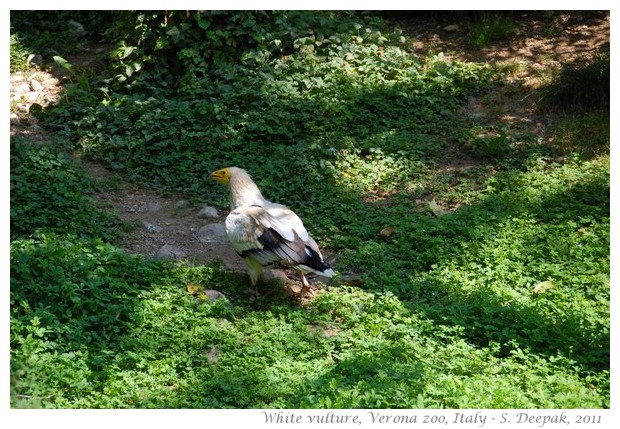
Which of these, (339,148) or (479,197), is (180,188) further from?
(479,197)

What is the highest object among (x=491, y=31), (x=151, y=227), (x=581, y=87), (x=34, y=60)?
(x=491, y=31)

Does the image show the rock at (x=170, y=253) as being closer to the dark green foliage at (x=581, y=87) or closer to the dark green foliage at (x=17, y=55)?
the dark green foliage at (x=17, y=55)

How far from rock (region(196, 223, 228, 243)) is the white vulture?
0.75m

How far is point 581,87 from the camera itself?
966cm

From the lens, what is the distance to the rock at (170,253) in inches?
289

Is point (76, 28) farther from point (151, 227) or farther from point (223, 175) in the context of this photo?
point (223, 175)

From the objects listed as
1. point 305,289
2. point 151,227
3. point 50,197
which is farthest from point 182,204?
point 305,289

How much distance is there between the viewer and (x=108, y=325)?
19.8 feet

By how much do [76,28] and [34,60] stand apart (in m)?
1.08

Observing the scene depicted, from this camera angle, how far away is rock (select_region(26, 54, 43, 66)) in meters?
11.0

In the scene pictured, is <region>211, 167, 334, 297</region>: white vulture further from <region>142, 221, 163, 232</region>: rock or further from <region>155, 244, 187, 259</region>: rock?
<region>142, 221, 163, 232</region>: rock

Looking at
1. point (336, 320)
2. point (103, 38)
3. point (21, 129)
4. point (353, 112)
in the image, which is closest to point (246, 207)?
point (336, 320)

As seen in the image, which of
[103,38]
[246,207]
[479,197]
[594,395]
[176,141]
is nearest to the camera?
[594,395]

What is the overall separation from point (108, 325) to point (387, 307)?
218 cm
